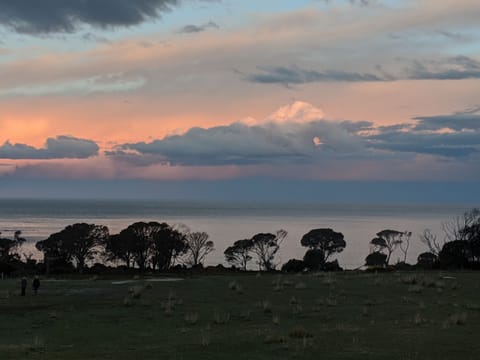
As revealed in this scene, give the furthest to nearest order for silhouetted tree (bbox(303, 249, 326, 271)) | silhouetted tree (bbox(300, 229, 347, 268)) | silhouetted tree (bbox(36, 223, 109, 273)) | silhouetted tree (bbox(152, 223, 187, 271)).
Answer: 1. silhouetted tree (bbox(300, 229, 347, 268))
2. silhouetted tree (bbox(152, 223, 187, 271))
3. silhouetted tree (bbox(36, 223, 109, 273))
4. silhouetted tree (bbox(303, 249, 326, 271))

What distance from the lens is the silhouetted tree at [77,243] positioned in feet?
233

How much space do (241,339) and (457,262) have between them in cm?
5216

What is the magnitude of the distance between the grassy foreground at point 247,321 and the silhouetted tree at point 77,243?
33.9 meters

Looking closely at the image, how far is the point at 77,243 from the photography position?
71062mm

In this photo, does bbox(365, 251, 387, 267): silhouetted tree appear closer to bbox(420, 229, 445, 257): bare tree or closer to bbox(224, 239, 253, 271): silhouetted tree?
bbox(420, 229, 445, 257): bare tree

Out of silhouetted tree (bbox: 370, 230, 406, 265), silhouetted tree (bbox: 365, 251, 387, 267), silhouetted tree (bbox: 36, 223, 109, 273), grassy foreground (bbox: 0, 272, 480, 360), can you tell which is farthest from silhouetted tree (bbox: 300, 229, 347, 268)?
grassy foreground (bbox: 0, 272, 480, 360)

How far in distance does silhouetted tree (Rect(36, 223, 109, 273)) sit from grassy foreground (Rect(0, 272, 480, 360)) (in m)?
33.9

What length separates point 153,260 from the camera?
72.2 meters

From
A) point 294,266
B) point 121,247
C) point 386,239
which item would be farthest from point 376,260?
point 121,247

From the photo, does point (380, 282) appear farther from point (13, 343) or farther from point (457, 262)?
point (457, 262)

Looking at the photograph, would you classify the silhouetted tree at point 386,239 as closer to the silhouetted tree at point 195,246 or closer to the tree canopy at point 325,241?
the tree canopy at point 325,241

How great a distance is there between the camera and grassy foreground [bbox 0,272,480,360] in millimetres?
16922

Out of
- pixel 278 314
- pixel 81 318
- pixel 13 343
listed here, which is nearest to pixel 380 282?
pixel 278 314

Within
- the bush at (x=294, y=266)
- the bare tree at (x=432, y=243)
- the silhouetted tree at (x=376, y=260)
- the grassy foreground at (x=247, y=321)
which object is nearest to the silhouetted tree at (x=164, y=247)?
the bush at (x=294, y=266)
